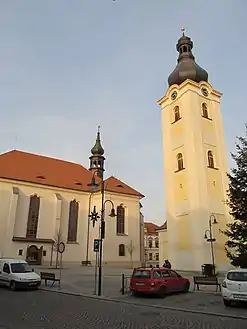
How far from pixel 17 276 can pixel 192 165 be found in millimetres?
21645

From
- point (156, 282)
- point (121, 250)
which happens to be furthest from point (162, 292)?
point (121, 250)

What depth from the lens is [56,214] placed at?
1727 inches

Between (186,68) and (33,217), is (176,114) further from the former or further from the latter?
(33,217)

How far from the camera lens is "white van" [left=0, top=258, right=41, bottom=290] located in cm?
1819

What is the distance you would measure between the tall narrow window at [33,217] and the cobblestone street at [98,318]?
30.0m

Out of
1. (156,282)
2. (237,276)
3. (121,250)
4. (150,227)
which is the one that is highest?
(150,227)

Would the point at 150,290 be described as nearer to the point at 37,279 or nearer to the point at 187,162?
the point at 37,279

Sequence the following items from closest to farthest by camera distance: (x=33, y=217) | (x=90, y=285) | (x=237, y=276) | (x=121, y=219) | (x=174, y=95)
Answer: (x=237, y=276) → (x=90, y=285) → (x=174, y=95) → (x=33, y=217) → (x=121, y=219)

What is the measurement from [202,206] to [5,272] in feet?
66.0

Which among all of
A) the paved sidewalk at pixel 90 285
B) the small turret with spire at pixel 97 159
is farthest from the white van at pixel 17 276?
the small turret with spire at pixel 97 159

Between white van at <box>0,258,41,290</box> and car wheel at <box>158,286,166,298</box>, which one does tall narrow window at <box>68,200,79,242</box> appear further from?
car wheel at <box>158,286,166,298</box>

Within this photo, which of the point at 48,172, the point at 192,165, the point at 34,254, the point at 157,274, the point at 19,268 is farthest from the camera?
the point at 48,172

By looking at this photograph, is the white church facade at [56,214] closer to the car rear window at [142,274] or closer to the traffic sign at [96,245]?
the traffic sign at [96,245]

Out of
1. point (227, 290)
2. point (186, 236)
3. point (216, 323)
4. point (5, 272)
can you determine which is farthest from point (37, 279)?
point (186, 236)
